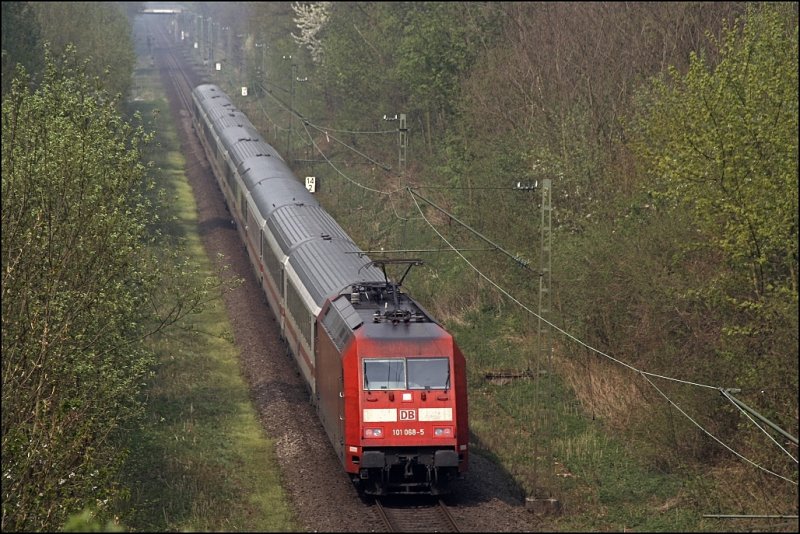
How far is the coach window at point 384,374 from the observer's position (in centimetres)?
1997

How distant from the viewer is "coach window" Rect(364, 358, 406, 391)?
1997 cm

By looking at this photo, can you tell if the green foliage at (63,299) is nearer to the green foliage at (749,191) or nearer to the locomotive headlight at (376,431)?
the locomotive headlight at (376,431)

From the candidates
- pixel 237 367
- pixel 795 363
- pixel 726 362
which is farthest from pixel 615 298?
pixel 237 367

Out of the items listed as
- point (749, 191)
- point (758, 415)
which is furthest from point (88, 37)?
point (758, 415)

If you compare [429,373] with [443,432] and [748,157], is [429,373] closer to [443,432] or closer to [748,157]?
[443,432]

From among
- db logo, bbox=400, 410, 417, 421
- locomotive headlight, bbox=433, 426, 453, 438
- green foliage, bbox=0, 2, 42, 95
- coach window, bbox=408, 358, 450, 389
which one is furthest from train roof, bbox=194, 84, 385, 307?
green foliage, bbox=0, 2, 42, 95

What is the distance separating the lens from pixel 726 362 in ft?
72.8

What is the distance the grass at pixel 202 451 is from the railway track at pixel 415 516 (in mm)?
1679

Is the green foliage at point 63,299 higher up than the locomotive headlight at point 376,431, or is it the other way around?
the green foliage at point 63,299

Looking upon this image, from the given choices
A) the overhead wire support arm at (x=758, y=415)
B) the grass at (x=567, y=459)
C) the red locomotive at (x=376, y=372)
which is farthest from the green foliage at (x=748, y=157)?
the red locomotive at (x=376, y=372)

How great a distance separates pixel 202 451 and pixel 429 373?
22.4 ft

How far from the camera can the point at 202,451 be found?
→ 24406 mm

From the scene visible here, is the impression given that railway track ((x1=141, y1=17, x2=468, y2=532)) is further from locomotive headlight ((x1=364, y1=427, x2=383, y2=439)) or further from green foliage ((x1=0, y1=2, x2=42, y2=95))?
green foliage ((x1=0, y1=2, x2=42, y2=95))

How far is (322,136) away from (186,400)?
125 feet
